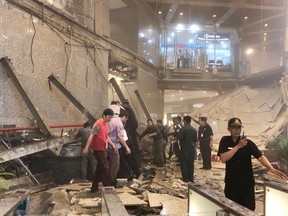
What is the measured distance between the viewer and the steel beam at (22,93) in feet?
20.4

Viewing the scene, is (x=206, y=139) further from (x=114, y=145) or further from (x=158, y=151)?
(x=114, y=145)

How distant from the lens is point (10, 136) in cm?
625

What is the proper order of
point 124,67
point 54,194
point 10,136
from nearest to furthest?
point 54,194, point 10,136, point 124,67

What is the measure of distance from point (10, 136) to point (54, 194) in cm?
164

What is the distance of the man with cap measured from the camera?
3.56 metres

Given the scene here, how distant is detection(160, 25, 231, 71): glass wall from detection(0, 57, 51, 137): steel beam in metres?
14.9

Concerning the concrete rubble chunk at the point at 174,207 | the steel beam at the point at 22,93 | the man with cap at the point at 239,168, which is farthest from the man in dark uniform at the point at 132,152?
the man with cap at the point at 239,168

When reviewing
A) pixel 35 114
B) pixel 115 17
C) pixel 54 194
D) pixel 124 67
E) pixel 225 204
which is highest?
pixel 115 17

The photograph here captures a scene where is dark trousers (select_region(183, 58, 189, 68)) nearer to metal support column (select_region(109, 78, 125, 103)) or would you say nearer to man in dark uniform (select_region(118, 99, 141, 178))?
metal support column (select_region(109, 78, 125, 103))

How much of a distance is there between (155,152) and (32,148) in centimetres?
532

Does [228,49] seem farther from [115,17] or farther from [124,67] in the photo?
[124,67]

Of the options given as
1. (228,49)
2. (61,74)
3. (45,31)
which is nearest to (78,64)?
(61,74)

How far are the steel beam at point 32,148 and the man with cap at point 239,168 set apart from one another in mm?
3482

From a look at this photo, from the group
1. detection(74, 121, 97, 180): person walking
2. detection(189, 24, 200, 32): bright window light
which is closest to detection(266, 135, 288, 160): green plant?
detection(74, 121, 97, 180): person walking
